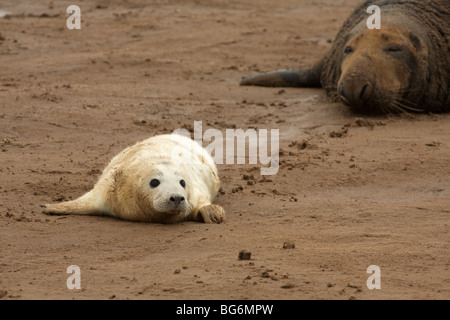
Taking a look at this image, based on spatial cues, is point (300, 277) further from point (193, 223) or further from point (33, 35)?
point (33, 35)

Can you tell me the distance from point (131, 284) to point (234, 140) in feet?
14.5

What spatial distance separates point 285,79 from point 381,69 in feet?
7.09

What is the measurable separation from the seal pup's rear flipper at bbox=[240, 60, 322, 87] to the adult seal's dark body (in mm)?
462

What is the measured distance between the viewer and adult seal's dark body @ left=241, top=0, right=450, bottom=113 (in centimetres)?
973

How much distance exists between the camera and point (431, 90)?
33.6 ft

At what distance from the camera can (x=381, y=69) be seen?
974 centimetres

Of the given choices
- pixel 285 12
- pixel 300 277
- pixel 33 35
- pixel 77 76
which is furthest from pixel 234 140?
pixel 285 12

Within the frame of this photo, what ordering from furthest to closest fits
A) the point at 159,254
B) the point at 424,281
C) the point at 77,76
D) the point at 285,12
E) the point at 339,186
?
the point at 285,12
the point at 77,76
the point at 339,186
the point at 159,254
the point at 424,281

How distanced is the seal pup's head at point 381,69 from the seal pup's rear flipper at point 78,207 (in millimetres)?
4073
